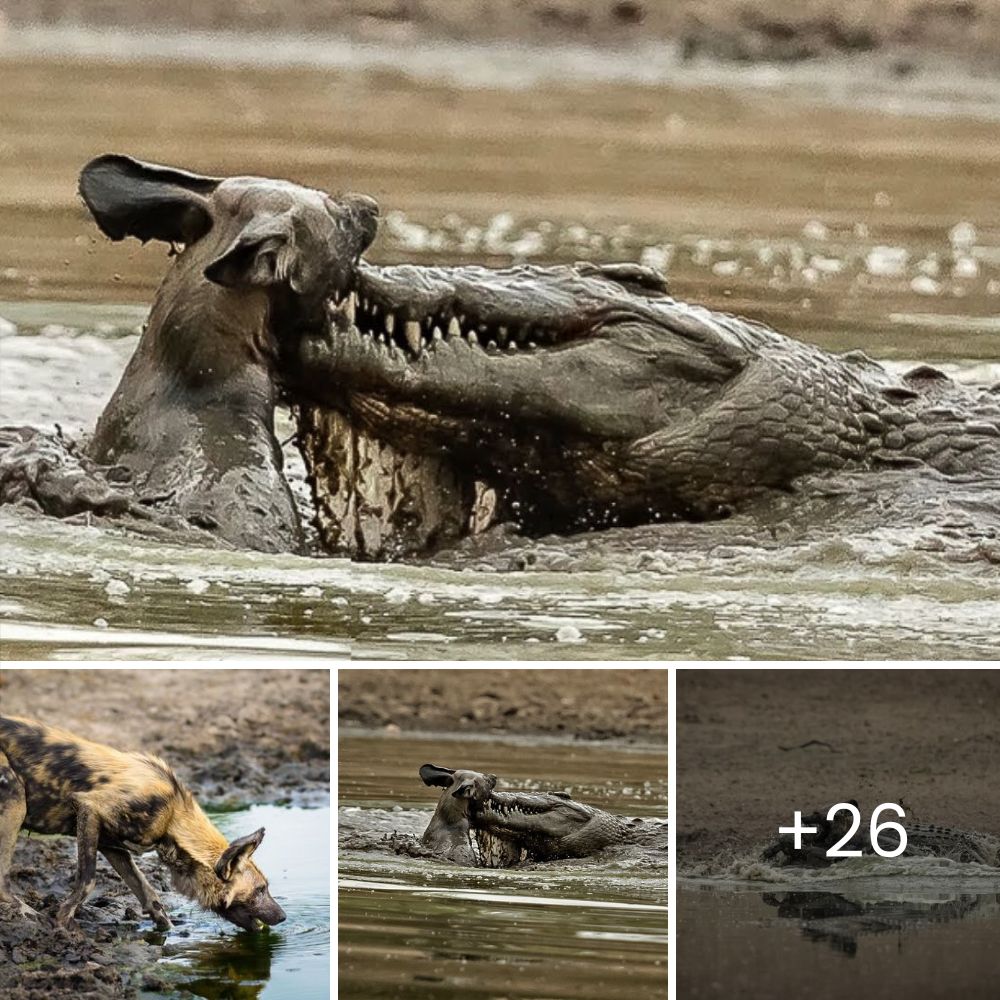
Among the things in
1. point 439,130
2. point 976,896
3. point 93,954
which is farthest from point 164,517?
point 976,896

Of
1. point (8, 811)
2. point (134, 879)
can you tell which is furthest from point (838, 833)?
point (8, 811)

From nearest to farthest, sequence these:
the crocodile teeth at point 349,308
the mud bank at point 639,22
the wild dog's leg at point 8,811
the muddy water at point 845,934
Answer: the wild dog's leg at point 8,811, the muddy water at point 845,934, the crocodile teeth at point 349,308, the mud bank at point 639,22

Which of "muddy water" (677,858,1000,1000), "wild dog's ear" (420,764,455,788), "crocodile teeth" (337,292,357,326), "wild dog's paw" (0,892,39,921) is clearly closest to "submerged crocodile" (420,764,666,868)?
"wild dog's ear" (420,764,455,788)

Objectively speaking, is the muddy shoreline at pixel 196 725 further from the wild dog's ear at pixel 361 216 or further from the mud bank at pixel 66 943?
the wild dog's ear at pixel 361 216

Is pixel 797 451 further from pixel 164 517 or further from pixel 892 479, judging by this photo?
pixel 164 517

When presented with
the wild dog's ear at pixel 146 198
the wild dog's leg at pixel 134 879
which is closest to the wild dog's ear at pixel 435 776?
the wild dog's leg at pixel 134 879

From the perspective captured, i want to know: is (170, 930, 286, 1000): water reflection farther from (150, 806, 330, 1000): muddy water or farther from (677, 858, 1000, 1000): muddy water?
(677, 858, 1000, 1000): muddy water

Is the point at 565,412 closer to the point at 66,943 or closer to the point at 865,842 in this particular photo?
the point at 865,842
